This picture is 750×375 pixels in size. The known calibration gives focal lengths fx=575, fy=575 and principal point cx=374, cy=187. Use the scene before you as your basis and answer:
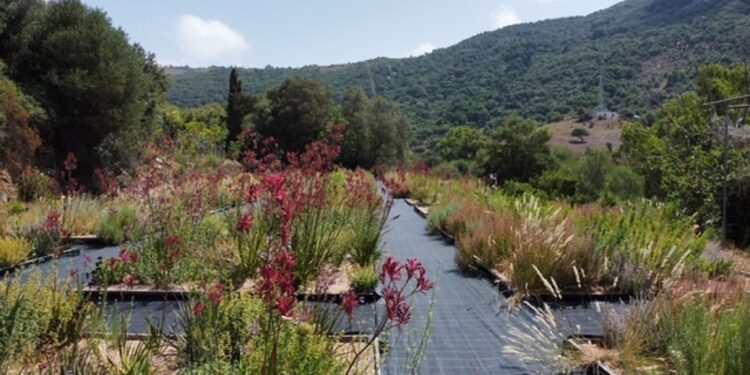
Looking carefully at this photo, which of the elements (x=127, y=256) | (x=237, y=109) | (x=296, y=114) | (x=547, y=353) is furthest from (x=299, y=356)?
(x=237, y=109)

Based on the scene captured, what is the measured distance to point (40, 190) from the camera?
41.7 ft

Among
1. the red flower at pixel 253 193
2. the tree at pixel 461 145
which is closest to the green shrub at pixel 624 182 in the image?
the tree at pixel 461 145

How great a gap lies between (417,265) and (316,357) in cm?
100

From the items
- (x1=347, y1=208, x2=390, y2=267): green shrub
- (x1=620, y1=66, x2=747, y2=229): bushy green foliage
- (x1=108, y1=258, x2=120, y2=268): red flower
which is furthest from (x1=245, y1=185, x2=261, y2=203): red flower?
(x1=620, y1=66, x2=747, y2=229): bushy green foliage

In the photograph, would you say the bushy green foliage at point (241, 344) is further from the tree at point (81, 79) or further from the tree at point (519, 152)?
the tree at point (519, 152)

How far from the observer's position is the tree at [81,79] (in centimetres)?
1446

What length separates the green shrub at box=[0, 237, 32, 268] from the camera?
242 inches

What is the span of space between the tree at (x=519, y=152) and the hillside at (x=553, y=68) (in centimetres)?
1730

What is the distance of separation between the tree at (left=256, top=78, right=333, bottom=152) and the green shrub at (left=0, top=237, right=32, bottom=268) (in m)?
20.5

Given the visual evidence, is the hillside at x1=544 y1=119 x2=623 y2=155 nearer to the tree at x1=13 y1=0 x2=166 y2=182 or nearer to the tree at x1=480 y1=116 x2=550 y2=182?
the tree at x1=480 y1=116 x2=550 y2=182

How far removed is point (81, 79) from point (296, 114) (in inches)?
520

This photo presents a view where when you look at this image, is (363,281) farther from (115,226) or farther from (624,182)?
(624,182)

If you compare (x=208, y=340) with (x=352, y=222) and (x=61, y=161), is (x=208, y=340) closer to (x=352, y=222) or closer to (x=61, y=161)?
(x=352, y=222)

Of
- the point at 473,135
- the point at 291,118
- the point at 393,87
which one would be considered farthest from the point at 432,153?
the point at 291,118
